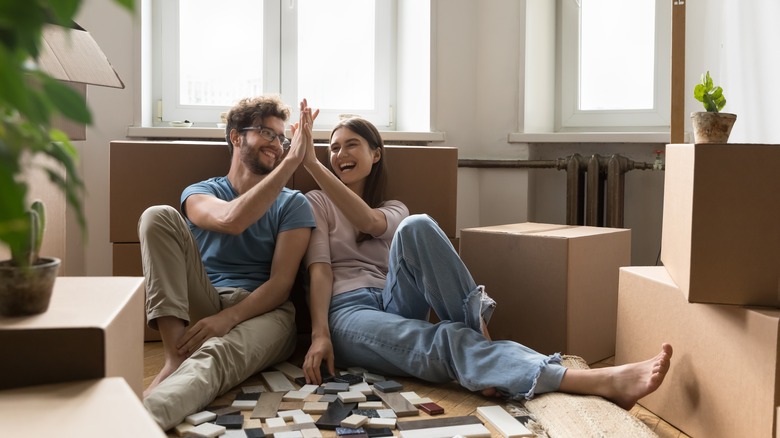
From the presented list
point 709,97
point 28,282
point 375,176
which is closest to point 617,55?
point 375,176

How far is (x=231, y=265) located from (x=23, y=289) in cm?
123

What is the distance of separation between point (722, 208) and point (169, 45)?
2.48m

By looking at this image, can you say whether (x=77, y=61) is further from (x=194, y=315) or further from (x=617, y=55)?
(x=617, y=55)

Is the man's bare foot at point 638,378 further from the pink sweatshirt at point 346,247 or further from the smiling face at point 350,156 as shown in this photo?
the smiling face at point 350,156

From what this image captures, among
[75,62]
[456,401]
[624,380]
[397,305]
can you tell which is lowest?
[456,401]

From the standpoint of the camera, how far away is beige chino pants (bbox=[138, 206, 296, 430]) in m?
1.77

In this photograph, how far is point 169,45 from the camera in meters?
3.27

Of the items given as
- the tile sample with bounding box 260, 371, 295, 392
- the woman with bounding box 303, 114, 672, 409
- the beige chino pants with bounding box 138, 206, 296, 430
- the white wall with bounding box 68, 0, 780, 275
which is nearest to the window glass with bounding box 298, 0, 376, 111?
the white wall with bounding box 68, 0, 780, 275

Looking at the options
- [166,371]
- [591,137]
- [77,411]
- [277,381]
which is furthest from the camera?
[591,137]

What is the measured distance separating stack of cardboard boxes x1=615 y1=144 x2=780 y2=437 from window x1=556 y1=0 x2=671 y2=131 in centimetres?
170

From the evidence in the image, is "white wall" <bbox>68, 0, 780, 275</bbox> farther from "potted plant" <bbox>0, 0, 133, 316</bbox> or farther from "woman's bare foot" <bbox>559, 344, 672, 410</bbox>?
"potted plant" <bbox>0, 0, 133, 316</bbox>

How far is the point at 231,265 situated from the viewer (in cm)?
233

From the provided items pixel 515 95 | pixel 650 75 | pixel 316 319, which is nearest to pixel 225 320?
pixel 316 319

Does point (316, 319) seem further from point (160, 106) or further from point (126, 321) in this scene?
point (160, 106)
